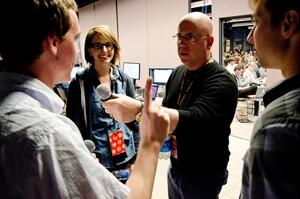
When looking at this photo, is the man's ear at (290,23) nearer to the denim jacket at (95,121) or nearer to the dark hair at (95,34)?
the denim jacket at (95,121)

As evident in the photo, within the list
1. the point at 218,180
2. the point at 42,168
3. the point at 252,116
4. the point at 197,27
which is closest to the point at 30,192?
the point at 42,168

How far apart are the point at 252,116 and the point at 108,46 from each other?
16.0 ft

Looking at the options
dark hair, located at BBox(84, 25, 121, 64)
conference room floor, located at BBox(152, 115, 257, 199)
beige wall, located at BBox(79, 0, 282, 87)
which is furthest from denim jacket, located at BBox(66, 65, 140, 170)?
beige wall, located at BBox(79, 0, 282, 87)

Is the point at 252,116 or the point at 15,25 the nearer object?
the point at 15,25

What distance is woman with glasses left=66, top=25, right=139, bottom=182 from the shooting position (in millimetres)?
1858

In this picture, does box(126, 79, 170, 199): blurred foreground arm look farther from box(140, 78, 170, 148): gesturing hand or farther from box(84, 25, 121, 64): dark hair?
box(84, 25, 121, 64): dark hair

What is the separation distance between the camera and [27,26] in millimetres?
702

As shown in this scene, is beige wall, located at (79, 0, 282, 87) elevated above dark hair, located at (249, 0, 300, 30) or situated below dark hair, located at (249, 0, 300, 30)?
above

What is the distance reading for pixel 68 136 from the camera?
0.64 m

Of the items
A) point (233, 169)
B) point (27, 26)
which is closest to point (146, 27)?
point (233, 169)

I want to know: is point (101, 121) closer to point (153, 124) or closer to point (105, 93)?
point (105, 93)

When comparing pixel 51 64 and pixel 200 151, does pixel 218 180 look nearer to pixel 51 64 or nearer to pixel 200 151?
pixel 200 151

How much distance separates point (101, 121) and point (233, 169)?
7.74ft

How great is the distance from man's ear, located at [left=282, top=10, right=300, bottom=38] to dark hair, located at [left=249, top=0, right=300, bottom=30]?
10mm
